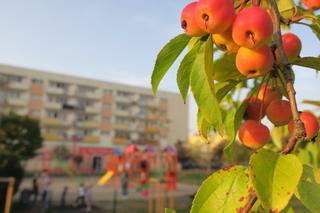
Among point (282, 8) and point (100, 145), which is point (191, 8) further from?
point (100, 145)

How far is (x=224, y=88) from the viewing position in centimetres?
89

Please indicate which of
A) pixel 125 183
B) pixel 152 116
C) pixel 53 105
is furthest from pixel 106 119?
pixel 125 183

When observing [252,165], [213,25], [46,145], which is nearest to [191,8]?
[213,25]

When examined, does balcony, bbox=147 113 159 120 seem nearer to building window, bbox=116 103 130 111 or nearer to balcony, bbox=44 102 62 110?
building window, bbox=116 103 130 111

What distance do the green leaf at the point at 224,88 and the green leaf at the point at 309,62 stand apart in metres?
0.15

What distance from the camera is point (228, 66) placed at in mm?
852

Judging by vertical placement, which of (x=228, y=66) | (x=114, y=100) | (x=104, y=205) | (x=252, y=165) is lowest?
(x=104, y=205)

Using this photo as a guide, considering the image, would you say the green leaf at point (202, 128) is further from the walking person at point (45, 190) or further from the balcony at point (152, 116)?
the balcony at point (152, 116)

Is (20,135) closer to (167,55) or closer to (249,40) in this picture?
(167,55)

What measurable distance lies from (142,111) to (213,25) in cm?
4746

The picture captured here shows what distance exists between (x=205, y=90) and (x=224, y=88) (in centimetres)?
22

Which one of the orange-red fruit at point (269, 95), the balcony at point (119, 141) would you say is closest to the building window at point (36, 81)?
the balcony at point (119, 141)

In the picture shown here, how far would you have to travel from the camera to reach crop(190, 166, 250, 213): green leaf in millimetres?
671

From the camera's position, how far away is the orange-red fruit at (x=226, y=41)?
2.37 ft
